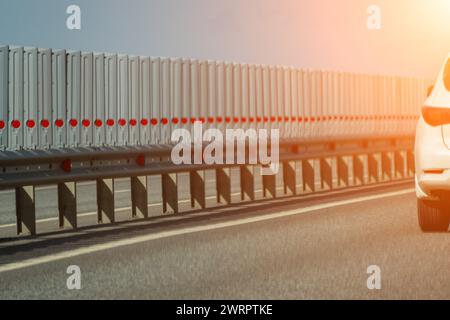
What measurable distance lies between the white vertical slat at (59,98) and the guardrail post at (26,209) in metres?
10.1

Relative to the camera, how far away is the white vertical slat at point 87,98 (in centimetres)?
2188

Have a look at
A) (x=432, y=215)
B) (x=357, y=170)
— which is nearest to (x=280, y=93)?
(x=357, y=170)

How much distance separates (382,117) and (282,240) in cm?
2478

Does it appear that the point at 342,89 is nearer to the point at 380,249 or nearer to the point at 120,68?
the point at 120,68

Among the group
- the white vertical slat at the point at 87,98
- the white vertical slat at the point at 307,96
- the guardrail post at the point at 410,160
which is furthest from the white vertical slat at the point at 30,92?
the white vertical slat at the point at 307,96

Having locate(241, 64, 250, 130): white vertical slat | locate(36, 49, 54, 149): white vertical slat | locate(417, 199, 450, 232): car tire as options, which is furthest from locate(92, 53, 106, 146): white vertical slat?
locate(417, 199, 450, 232): car tire

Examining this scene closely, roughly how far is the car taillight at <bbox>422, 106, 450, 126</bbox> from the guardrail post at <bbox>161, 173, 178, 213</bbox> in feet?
14.1

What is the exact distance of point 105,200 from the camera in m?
12.0

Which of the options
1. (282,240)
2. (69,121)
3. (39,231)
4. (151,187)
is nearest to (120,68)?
(69,121)

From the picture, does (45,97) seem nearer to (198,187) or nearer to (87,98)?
(87,98)

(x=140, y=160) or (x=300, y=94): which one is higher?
(x=300, y=94)

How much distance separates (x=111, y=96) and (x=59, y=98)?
158 cm

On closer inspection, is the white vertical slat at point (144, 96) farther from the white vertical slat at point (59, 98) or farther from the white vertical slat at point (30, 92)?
the white vertical slat at point (30, 92)

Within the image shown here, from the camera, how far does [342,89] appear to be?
30.6 m
